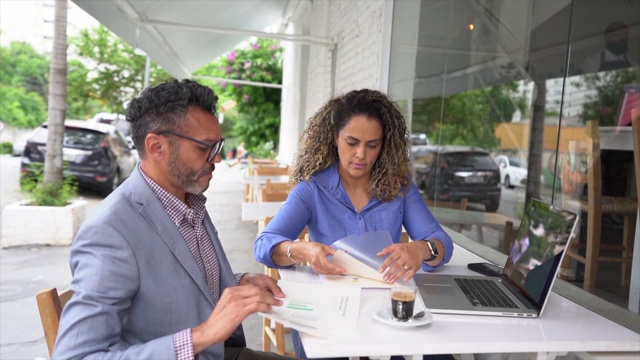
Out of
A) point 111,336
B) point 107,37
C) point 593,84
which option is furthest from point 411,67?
point 107,37

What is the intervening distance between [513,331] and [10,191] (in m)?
11.3

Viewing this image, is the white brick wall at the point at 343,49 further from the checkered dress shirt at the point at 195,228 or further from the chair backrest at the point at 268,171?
the checkered dress shirt at the point at 195,228

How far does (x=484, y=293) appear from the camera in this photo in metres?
1.59

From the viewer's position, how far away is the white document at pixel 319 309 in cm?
123

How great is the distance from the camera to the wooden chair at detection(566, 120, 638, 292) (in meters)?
1.87

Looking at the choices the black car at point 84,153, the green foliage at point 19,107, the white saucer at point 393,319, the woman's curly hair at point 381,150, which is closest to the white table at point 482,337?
the white saucer at point 393,319

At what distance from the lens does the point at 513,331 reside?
1307 millimetres

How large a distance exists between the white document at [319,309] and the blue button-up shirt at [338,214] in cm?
50

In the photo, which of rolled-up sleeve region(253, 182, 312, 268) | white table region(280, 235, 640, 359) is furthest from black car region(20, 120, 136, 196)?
white table region(280, 235, 640, 359)

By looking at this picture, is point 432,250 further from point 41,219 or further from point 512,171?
point 41,219

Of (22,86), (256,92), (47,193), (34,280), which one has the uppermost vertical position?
(22,86)

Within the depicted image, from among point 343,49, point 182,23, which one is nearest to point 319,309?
point 343,49

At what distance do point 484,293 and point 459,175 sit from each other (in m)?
1.96

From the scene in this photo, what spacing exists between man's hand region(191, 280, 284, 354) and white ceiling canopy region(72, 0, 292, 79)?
3089 millimetres
